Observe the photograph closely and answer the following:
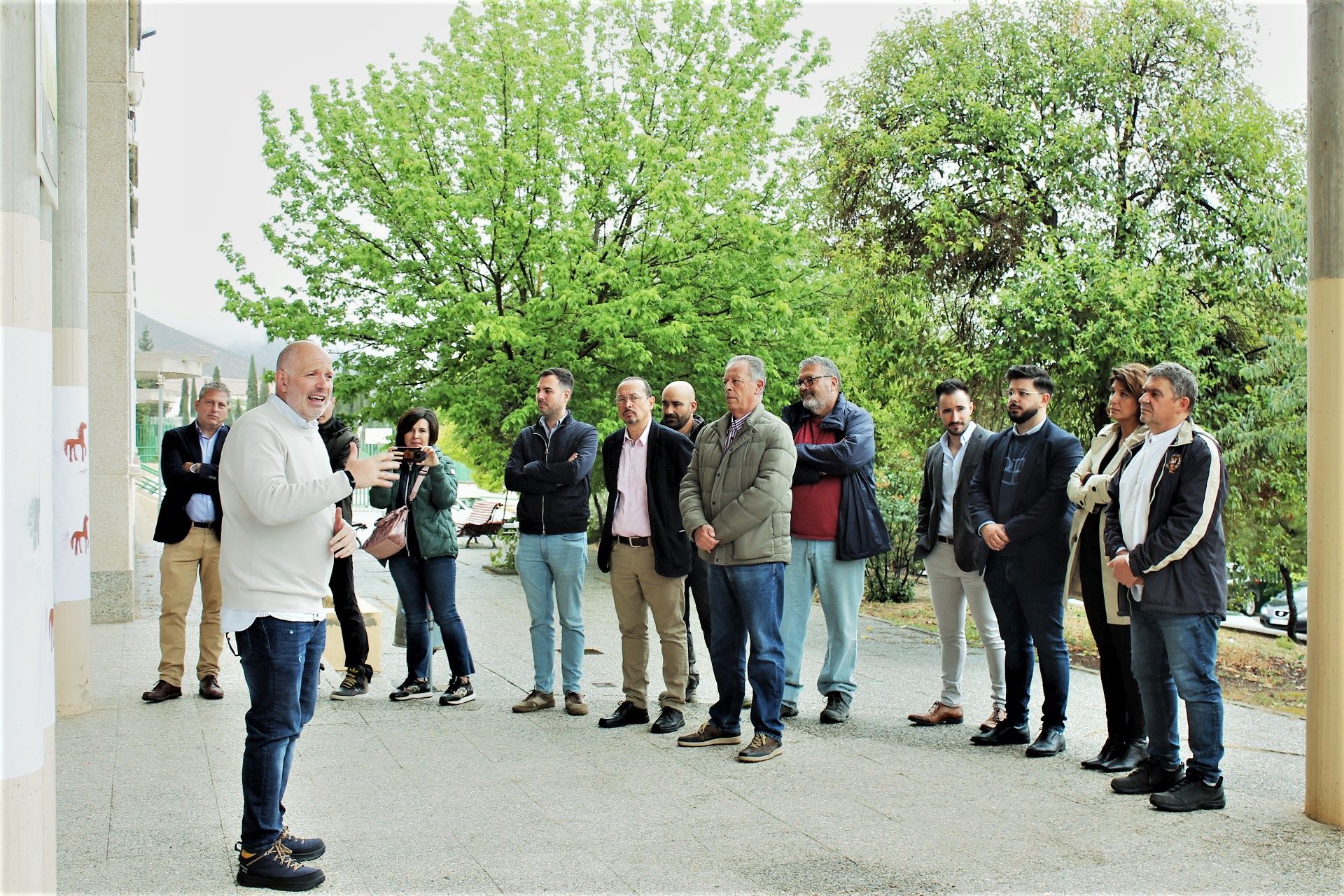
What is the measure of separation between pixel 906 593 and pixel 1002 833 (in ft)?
34.6

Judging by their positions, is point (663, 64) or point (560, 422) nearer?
point (560, 422)

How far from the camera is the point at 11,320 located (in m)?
3.35

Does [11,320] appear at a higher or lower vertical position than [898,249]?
lower

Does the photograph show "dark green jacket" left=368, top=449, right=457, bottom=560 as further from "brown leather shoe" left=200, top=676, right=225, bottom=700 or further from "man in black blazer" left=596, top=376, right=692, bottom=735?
"brown leather shoe" left=200, top=676, right=225, bottom=700

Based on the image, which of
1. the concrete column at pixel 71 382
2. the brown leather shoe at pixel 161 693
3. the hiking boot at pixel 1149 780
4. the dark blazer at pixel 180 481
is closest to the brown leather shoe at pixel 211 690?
the brown leather shoe at pixel 161 693

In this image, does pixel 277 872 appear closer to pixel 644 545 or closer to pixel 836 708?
pixel 644 545

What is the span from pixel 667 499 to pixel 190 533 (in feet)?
10.7

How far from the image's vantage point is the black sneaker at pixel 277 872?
13.8ft

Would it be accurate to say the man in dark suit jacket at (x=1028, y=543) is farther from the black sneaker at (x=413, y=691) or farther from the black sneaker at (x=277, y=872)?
the black sneaker at (x=277, y=872)

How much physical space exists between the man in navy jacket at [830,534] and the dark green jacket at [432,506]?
7.24ft

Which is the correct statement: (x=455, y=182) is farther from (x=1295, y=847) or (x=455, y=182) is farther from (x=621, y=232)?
(x=1295, y=847)

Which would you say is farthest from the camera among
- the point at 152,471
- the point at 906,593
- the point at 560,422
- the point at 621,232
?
the point at 152,471

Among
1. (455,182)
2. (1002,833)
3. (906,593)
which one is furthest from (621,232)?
(1002,833)

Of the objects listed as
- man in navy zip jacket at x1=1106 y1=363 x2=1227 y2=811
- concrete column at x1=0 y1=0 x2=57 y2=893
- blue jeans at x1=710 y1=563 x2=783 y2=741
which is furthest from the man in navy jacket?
concrete column at x1=0 y1=0 x2=57 y2=893
